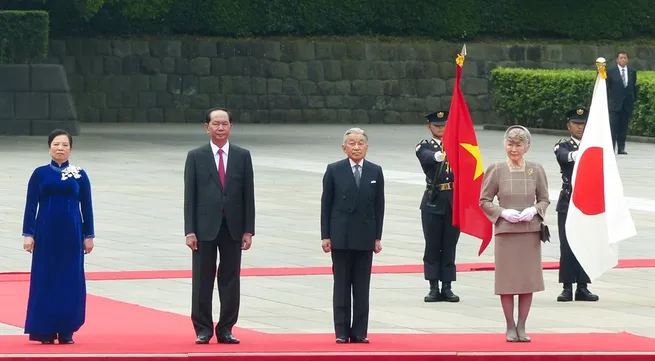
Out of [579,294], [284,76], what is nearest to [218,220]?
[579,294]

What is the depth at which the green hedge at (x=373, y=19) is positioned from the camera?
35.2 meters

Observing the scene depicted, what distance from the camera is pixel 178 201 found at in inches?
732

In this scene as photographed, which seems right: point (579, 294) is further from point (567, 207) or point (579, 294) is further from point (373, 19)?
point (373, 19)

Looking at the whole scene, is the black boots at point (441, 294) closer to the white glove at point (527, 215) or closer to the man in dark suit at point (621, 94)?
the white glove at point (527, 215)

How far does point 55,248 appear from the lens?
9.70 m

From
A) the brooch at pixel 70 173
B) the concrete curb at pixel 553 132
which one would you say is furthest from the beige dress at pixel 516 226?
the concrete curb at pixel 553 132

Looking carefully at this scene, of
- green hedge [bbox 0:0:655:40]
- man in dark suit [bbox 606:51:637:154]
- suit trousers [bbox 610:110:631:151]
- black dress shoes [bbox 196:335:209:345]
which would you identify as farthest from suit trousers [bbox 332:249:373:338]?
green hedge [bbox 0:0:655:40]

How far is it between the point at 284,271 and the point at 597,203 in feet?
11.1

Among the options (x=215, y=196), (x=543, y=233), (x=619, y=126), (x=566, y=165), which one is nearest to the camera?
(x=215, y=196)

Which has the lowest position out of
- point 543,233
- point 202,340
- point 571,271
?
point 202,340

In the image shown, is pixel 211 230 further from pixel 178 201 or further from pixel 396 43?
pixel 396 43

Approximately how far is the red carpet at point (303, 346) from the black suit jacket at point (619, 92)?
16.8m

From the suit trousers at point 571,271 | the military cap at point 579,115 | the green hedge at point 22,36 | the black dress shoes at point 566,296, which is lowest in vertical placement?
the black dress shoes at point 566,296

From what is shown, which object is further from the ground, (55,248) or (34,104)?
(34,104)
